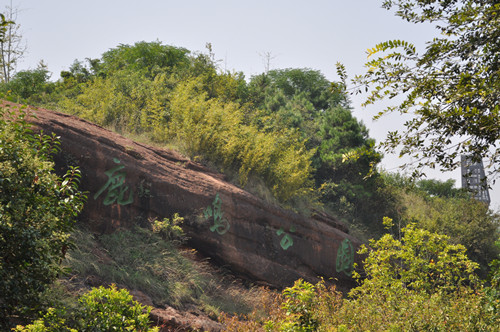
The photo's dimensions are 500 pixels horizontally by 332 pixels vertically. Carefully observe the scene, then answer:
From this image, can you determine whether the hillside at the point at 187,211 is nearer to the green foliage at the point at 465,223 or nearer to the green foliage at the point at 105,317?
the green foliage at the point at 105,317

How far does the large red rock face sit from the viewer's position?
9234mm

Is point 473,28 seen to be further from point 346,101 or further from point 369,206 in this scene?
point 346,101

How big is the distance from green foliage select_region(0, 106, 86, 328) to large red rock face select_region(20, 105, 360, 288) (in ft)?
11.0

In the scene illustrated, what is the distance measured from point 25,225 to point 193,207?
5.43 m

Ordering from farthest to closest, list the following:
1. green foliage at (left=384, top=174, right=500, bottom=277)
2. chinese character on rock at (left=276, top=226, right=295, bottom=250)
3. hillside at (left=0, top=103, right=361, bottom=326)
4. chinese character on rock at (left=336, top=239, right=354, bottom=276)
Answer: green foliage at (left=384, top=174, right=500, bottom=277)
chinese character on rock at (left=336, top=239, right=354, bottom=276)
chinese character on rock at (left=276, top=226, right=295, bottom=250)
hillside at (left=0, top=103, right=361, bottom=326)

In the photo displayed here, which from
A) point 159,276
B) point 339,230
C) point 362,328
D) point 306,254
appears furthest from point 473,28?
point 339,230

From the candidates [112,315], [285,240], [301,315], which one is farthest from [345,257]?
[112,315]

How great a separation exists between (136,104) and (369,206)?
9593 mm

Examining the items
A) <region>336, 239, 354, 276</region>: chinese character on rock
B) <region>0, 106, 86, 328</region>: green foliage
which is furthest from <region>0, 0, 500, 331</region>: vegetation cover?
<region>336, 239, 354, 276</region>: chinese character on rock

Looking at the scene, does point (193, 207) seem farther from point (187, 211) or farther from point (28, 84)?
point (28, 84)

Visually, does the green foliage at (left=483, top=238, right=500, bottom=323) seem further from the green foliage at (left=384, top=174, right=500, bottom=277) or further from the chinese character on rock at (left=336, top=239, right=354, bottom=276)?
the green foliage at (left=384, top=174, right=500, bottom=277)

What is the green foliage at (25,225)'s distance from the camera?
200 inches

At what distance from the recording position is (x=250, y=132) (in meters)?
13.9

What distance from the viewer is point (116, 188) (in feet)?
31.1
